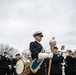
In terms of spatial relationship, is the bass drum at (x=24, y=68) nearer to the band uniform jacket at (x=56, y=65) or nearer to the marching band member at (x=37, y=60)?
the marching band member at (x=37, y=60)

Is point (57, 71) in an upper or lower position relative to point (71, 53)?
lower

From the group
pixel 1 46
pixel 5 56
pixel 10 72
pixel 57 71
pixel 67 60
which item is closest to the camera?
pixel 57 71

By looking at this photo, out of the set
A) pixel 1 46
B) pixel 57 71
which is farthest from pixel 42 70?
pixel 1 46

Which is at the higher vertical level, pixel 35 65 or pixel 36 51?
pixel 36 51

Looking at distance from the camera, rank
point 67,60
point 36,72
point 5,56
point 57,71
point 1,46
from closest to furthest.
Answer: point 36,72, point 57,71, point 67,60, point 5,56, point 1,46

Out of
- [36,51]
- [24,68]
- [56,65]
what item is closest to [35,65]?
[36,51]

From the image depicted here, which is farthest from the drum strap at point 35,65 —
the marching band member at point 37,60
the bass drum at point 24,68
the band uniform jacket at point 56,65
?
the band uniform jacket at point 56,65

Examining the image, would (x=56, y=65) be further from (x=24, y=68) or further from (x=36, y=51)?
(x=36, y=51)

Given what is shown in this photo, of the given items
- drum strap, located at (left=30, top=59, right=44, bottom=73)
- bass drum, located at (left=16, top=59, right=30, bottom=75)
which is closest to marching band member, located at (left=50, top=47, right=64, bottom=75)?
bass drum, located at (left=16, top=59, right=30, bottom=75)

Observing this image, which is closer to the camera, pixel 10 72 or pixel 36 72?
pixel 36 72

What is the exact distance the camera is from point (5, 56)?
1723 cm

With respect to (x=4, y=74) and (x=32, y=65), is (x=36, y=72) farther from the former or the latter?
(x=4, y=74)

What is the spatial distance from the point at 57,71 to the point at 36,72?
194cm

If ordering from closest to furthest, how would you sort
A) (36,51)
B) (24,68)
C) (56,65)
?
(36,51)
(24,68)
(56,65)
